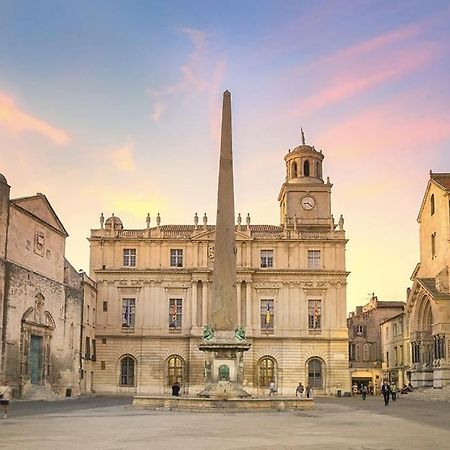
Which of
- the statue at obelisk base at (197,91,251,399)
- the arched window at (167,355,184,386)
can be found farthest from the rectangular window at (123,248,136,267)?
the statue at obelisk base at (197,91,251,399)

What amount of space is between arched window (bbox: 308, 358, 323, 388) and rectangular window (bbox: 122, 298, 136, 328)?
535 inches

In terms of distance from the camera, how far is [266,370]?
186ft

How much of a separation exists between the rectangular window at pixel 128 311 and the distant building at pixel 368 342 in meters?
26.1

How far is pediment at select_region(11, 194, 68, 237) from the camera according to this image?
40.0 m

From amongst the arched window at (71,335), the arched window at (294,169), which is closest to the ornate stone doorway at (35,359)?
the arched window at (71,335)

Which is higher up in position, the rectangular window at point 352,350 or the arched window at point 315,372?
the rectangular window at point 352,350

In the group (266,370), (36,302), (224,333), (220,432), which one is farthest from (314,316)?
(220,432)

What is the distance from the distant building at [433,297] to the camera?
1768 inches

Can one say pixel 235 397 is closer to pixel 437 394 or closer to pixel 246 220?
pixel 437 394

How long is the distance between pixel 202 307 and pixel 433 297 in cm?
1819

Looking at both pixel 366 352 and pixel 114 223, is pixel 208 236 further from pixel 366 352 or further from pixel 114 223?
pixel 366 352

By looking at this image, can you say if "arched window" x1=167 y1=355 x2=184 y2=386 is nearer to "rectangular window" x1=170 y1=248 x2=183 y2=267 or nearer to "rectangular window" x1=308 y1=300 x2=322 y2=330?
"rectangular window" x1=170 y1=248 x2=183 y2=267

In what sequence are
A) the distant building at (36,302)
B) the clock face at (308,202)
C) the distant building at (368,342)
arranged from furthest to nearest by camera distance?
the distant building at (368,342), the clock face at (308,202), the distant building at (36,302)

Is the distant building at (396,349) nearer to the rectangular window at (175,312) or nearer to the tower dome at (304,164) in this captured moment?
the tower dome at (304,164)
